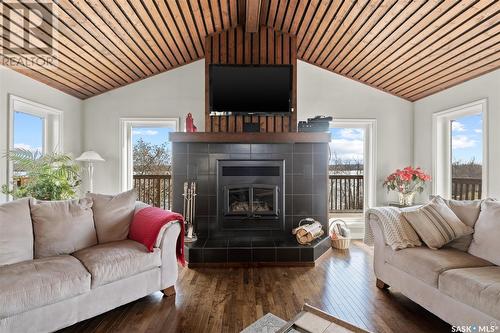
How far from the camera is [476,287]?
5.58 ft

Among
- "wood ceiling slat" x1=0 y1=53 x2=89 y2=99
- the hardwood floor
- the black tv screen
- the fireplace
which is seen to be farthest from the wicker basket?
"wood ceiling slat" x1=0 y1=53 x2=89 y2=99

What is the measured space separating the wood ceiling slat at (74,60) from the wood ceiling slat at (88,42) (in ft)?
0.43

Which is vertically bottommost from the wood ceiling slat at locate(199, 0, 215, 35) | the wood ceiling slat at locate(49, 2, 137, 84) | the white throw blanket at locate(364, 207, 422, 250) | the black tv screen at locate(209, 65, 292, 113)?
the white throw blanket at locate(364, 207, 422, 250)

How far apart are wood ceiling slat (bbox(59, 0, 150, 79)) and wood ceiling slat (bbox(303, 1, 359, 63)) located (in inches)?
95.0

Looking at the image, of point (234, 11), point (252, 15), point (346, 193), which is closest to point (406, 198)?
point (346, 193)

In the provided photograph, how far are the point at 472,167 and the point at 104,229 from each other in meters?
4.43

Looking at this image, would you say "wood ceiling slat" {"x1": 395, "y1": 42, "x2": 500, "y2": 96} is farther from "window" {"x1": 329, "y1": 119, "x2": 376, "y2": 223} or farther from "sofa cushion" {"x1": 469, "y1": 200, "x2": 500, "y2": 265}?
"sofa cushion" {"x1": 469, "y1": 200, "x2": 500, "y2": 265}

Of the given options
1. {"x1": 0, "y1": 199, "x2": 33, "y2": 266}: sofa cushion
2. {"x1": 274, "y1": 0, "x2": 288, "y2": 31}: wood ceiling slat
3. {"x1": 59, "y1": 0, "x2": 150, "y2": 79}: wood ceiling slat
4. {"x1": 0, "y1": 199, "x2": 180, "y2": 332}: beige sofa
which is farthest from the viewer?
{"x1": 274, "y1": 0, "x2": 288, "y2": 31}: wood ceiling slat

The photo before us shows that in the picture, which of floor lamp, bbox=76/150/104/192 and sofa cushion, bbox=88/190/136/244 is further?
floor lamp, bbox=76/150/104/192

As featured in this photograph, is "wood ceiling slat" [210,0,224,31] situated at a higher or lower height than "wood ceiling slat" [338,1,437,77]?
higher

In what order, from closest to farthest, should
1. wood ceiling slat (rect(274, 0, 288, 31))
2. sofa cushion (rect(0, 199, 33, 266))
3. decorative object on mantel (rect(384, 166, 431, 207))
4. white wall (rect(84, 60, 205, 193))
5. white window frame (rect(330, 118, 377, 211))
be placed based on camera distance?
sofa cushion (rect(0, 199, 33, 266))
wood ceiling slat (rect(274, 0, 288, 31))
decorative object on mantel (rect(384, 166, 431, 207))
white wall (rect(84, 60, 205, 193))
white window frame (rect(330, 118, 377, 211))

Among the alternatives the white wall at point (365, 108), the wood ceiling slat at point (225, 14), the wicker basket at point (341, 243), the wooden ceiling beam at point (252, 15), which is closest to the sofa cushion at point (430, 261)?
the wicker basket at point (341, 243)

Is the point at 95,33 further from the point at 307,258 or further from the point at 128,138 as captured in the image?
the point at 307,258

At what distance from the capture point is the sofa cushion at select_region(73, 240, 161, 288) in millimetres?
2064
